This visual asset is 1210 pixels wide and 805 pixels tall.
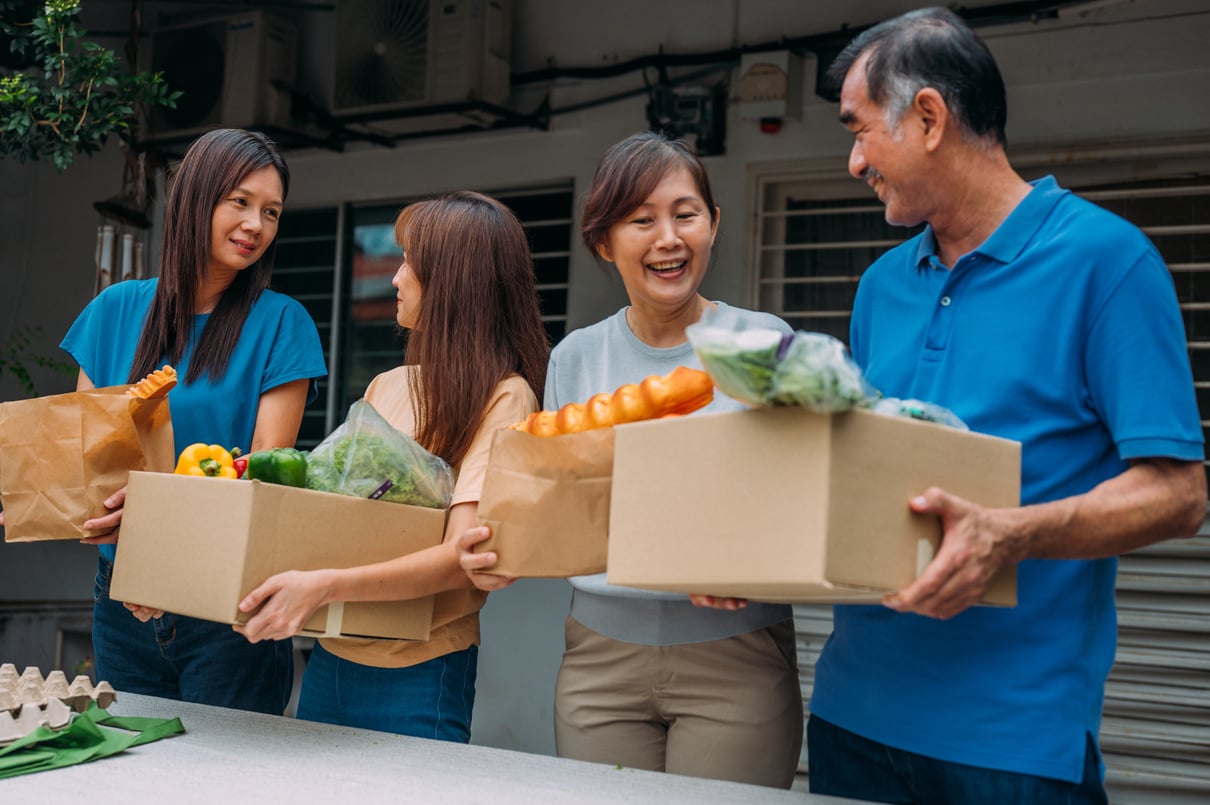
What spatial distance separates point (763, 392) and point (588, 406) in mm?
452

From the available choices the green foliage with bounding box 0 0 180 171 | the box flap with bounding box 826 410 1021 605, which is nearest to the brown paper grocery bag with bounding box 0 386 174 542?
the box flap with bounding box 826 410 1021 605

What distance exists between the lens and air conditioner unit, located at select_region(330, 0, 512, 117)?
438 centimetres

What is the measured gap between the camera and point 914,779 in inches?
60.5

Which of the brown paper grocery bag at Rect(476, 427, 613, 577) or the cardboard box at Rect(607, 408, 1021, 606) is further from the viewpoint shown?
the brown paper grocery bag at Rect(476, 427, 613, 577)

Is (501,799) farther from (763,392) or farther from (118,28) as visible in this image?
(118,28)

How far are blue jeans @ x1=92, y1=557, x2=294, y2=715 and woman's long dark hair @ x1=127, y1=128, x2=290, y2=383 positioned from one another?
0.41 meters

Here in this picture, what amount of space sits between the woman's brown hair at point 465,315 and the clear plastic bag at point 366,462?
0.16 meters

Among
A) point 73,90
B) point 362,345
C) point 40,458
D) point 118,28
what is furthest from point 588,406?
point 118,28

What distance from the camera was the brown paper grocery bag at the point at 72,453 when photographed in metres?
1.98

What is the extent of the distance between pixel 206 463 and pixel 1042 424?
4.08 feet

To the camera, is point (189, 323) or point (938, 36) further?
point (189, 323)

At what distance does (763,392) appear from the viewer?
1268mm

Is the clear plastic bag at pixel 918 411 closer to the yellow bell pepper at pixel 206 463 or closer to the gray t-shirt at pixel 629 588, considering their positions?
the gray t-shirt at pixel 629 588

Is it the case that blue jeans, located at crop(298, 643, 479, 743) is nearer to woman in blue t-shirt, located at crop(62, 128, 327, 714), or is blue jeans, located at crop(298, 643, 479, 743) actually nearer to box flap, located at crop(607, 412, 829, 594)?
woman in blue t-shirt, located at crop(62, 128, 327, 714)
